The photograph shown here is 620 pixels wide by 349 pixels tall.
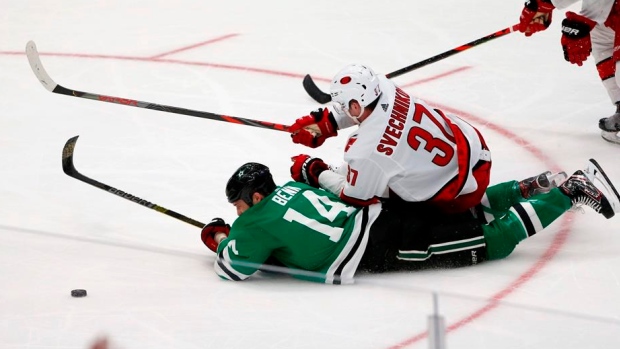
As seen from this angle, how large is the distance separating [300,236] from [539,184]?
1103mm

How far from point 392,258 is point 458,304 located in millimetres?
1550

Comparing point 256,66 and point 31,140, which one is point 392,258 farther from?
point 256,66

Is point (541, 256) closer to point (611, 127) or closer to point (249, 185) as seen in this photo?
point (249, 185)

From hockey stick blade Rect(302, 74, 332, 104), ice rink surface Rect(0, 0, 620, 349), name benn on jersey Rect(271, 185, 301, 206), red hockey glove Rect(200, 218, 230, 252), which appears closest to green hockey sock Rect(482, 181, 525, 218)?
ice rink surface Rect(0, 0, 620, 349)

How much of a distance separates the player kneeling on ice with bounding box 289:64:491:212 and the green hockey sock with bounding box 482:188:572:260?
0.56 ft

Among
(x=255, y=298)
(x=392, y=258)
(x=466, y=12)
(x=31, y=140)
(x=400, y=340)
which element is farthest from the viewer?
(x=466, y=12)

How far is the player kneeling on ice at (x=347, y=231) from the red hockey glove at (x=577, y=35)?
3.83ft

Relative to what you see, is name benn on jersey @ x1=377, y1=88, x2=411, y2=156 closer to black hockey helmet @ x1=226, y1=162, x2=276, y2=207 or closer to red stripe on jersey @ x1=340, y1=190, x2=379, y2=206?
red stripe on jersey @ x1=340, y1=190, x2=379, y2=206

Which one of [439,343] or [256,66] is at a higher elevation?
[256,66]

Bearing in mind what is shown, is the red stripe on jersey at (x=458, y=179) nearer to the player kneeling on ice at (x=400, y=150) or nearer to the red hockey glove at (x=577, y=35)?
the player kneeling on ice at (x=400, y=150)

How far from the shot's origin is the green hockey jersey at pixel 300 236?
128 inches

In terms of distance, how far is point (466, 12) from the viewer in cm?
734

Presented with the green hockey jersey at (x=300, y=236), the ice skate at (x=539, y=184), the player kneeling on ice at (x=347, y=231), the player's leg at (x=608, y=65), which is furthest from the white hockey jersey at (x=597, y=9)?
the green hockey jersey at (x=300, y=236)

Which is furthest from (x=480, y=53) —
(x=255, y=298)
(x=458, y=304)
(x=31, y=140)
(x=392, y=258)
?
(x=458, y=304)
